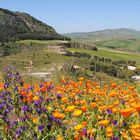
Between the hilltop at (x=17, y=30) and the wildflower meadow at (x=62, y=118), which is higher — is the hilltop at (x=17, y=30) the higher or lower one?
the lower one

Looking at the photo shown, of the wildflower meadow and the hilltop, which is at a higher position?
the wildflower meadow

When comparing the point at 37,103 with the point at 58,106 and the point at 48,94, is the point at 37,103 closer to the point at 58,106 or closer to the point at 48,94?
the point at 58,106

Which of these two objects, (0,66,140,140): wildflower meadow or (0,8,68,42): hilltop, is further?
(0,8,68,42): hilltop

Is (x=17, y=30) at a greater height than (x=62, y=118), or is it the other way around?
(x=62, y=118)

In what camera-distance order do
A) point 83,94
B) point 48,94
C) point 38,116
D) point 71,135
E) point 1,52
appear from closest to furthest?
point 71,135 → point 38,116 → point 48,94 → point 83,94 → point 1,52

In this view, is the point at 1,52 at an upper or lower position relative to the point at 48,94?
lower

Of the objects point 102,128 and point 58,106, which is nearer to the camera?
point 102,128

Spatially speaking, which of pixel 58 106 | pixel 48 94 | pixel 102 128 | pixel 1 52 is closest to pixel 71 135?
pixel 102 128

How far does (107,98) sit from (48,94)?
1.05 meters

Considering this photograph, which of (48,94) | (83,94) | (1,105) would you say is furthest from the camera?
(83,94)

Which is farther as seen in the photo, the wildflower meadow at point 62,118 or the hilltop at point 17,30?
the hilltop at point 17,30

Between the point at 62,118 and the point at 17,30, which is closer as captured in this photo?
the point at 62,118

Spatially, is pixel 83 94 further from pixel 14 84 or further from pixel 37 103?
pixel 37 103

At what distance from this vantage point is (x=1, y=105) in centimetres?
550
